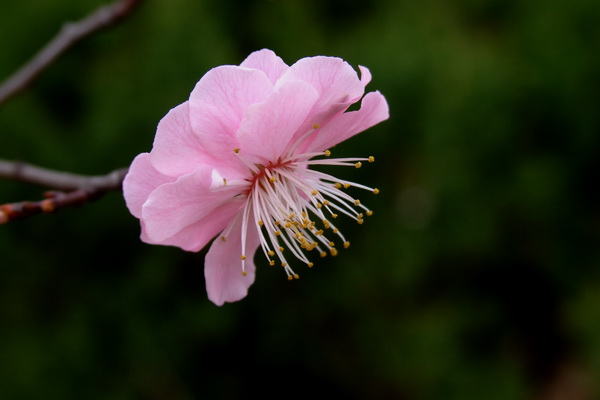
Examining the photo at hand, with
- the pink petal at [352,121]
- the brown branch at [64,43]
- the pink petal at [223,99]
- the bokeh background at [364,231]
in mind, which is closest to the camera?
the pink petal at [223,99]

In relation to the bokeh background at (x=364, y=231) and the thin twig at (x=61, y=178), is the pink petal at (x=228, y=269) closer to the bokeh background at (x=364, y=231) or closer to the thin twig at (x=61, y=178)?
the thin twig at (x=61, y=178)

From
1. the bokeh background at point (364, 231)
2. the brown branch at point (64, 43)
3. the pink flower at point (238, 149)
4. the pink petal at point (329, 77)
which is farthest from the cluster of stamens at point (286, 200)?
the bokeh background at point (364, 231)

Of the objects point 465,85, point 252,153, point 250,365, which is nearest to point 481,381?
point 250,365

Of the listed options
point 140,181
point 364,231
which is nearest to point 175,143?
point 140,181

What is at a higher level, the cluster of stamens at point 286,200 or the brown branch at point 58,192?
the brown branch at point 58,192

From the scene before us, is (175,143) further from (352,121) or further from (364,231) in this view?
(364,231)

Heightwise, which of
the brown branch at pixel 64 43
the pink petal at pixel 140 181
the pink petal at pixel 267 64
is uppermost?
the brown branch at pixel 64 43

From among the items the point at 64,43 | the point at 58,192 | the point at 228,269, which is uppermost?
the point at 64,43
